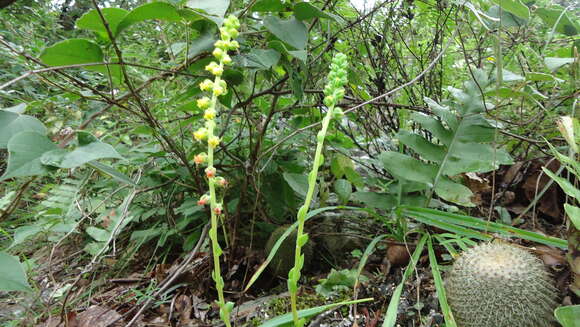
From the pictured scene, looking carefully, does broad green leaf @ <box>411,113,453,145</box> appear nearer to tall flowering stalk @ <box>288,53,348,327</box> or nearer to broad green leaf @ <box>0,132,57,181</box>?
tall flowering stalk @ <box>288,53,348,327</box>

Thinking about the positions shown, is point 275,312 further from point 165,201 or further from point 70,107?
point 70,107

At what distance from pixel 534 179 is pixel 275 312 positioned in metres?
1.25

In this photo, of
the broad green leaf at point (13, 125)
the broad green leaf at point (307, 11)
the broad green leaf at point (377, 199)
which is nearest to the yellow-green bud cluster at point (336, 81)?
the broad green leaf at point (307, 11)

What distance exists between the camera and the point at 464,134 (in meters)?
1.48

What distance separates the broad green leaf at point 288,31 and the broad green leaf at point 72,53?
1.64 ft

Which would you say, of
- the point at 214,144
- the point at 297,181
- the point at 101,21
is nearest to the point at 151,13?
the point at 101,21

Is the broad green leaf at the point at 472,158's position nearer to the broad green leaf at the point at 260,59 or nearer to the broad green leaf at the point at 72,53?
the broad green leaf at the point at 260,59

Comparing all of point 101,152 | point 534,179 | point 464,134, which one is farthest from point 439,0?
point 101,152

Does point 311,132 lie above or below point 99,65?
below

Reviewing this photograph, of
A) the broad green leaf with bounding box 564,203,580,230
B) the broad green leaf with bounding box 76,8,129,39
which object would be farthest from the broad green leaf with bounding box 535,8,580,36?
the broad green leaf with bounding box 76,8,129,39

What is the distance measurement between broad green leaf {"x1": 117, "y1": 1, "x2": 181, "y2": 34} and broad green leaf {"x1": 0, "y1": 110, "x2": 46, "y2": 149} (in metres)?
0.34

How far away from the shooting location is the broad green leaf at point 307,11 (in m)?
1.15

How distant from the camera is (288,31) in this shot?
1.16 metres

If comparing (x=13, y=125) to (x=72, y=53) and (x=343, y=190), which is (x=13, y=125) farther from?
(x=343, y=190)
